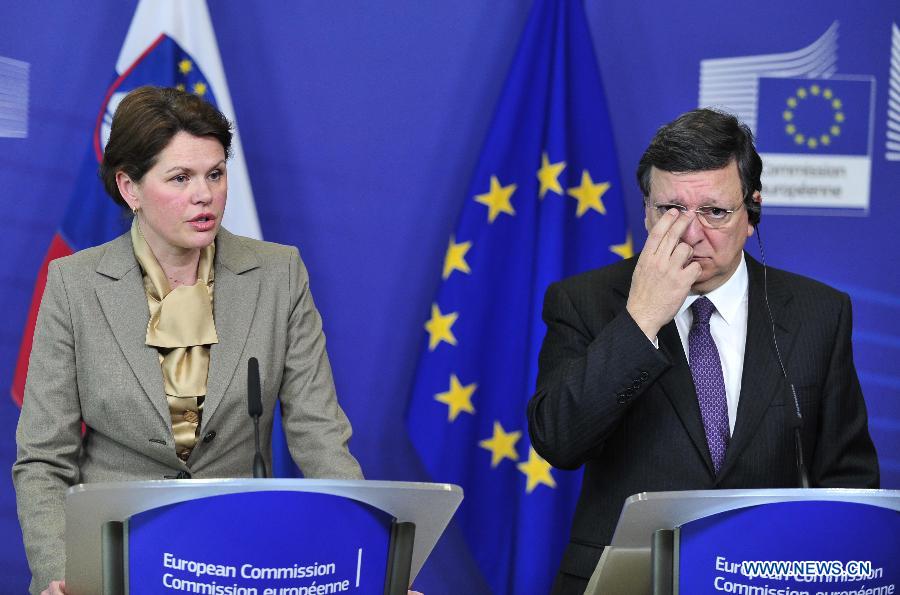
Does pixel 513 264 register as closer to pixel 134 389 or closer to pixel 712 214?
pixel 712 214

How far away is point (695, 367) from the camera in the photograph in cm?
244

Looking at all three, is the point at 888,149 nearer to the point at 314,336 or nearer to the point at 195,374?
the point at 314,336

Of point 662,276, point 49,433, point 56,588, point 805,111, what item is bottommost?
point 56,588

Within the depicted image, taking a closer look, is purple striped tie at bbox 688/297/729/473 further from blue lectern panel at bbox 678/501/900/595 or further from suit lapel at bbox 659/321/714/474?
blue lectern panel at bbox 678/501/900/595

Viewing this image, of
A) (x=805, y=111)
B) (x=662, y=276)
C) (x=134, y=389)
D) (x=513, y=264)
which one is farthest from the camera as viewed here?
(x=805, y=111)

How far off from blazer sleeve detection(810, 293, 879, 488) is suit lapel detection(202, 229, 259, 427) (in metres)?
1.29

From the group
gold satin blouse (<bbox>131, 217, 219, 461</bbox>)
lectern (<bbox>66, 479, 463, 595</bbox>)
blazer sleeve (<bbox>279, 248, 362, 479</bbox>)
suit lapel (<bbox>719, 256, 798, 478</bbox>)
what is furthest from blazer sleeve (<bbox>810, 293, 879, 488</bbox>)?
gold satin blouse (<bbox>131, 217, 219, 461</bbox>)

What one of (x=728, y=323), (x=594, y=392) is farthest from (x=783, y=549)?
(x=728, y=323)

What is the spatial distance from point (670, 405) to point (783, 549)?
721 mm

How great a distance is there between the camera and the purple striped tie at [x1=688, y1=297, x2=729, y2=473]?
238cm

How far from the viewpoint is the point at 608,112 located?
3.72 meters

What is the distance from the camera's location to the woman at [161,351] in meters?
2.48

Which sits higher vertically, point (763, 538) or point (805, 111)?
point (805, 111)

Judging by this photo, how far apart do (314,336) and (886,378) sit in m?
2.16
